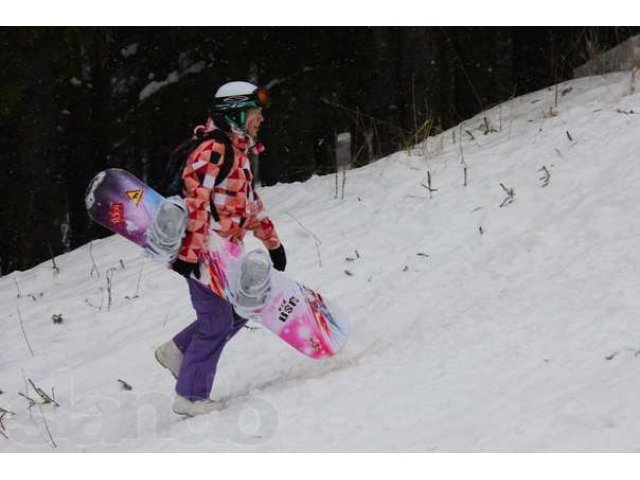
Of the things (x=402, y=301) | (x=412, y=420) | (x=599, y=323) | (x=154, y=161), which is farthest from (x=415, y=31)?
(x=412, y=420)

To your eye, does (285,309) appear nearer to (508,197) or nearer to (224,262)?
(224,262)

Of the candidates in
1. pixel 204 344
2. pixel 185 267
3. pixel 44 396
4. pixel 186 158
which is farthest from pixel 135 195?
pixel 44 396

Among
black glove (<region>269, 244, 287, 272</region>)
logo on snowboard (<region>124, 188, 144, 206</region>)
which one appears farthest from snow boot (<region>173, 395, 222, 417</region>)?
logo on snowboard (<region>124, 188, 144, 206</region>)

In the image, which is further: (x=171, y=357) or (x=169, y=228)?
(x=171, y=357)

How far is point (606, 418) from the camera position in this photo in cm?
466

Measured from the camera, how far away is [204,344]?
19.1ft

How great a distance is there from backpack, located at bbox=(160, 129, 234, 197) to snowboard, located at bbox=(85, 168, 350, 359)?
10 centimetres

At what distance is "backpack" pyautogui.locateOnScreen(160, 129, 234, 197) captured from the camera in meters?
5.69

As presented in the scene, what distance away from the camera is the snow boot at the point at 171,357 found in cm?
614

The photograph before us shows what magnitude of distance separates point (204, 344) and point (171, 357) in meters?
0.39

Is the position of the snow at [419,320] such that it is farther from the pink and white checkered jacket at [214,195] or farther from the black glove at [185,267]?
the pink and white checkered jacket at [214,195]

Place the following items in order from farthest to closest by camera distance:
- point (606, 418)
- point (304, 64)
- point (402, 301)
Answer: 1. point (304, 64)
2. point (402, 301)
3. point (606, 418)

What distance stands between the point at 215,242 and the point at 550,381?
186cm

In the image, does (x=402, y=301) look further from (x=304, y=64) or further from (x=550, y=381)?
(x=304, y=64)
